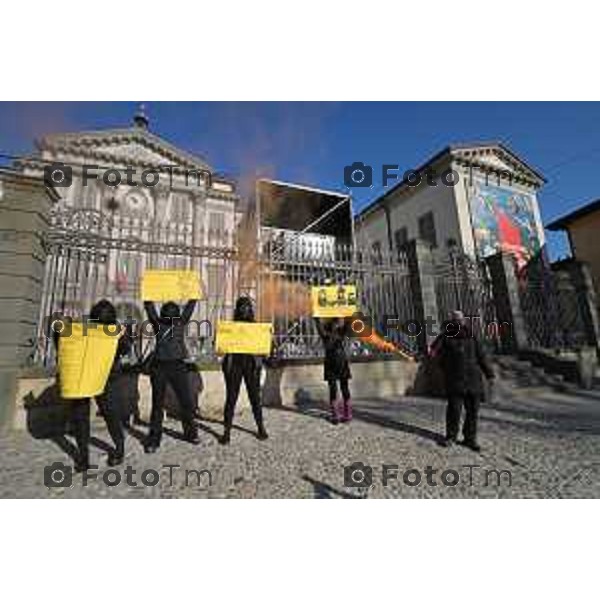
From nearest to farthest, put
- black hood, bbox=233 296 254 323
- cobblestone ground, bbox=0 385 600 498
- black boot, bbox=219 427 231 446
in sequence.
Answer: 1. cobblestone ground, bbox=0 385 600 498
2. black boot, bbox=219 427 231 446
3. black hood, bbox=233 296 254 323

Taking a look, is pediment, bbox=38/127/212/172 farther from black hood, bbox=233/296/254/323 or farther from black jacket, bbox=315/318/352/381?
black jacket, bbox=315/318/352/381

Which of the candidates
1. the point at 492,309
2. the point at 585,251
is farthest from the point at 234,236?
the point at 585,251

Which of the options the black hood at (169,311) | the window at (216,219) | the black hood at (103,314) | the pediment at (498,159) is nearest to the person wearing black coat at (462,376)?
the black hood at (169,311)

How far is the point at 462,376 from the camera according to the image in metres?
4.66

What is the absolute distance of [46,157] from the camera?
2336cm

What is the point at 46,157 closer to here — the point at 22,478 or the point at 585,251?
the point at 22,478

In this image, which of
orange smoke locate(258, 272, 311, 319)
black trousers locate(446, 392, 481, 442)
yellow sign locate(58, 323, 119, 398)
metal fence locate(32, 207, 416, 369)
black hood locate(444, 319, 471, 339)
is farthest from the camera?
orange smoke locate(258, 272, 311, 319)

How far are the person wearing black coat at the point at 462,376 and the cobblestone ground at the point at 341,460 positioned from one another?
25 centimetres

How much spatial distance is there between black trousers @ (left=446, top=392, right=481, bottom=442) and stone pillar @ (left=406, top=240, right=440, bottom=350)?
14.5 ft

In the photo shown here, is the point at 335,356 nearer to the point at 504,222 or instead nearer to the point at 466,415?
the point at 466,415

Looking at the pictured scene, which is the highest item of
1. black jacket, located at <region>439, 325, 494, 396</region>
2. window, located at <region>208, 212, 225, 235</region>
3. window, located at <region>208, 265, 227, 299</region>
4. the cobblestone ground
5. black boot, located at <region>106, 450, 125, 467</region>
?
window, located at <region>208, 212, 225, 235</region>

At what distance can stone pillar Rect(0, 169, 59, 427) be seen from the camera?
5297mm

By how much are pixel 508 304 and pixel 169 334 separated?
9900mm

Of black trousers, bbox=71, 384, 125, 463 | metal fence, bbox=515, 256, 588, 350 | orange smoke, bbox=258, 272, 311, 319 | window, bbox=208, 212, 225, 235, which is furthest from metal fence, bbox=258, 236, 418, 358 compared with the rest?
window, bbox=208, 212, 225, 235
